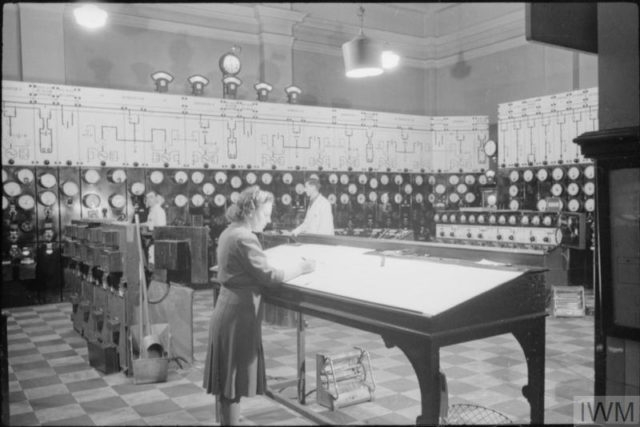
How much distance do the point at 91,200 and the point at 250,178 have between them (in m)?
2.98

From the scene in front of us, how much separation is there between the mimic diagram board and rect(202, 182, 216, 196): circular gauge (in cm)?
37

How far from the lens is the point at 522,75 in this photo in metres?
13.3

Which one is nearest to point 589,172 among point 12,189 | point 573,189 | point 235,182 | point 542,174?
point 573,189

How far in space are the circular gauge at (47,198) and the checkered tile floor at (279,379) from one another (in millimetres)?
2856

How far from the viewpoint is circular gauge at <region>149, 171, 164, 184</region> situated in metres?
10.5

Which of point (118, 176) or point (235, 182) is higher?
point (118, 176)

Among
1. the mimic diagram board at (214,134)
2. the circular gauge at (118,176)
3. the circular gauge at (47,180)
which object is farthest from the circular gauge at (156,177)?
the circular gauge at (47,180)

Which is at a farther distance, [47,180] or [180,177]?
[180,177]

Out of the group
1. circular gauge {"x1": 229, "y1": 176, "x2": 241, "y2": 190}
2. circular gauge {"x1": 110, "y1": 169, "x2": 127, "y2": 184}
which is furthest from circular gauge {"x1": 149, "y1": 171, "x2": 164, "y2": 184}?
circular gauge {"x1": 229, "y1": 176, "x2": 241, "y2": 190}

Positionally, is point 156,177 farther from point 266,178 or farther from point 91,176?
point 266,178

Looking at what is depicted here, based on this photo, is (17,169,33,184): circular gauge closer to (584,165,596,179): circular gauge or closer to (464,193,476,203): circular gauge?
(464,193,476,203): circular gauge

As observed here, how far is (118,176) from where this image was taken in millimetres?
10258

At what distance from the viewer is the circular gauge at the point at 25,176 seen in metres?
9.42

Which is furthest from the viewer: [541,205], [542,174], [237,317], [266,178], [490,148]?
[490,148]
